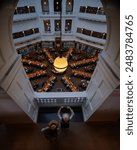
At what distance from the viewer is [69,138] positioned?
6.20 meters

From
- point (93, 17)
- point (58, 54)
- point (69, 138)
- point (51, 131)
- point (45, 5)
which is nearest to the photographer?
point (51, 131)

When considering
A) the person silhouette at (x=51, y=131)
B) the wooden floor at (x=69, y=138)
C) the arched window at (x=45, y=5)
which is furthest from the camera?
the arched window at (x=45, y=5)

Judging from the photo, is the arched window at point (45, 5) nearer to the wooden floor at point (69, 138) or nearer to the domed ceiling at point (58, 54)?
the domed ceiling at point (58, 54)

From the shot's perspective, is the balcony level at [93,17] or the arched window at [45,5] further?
the arched window at [45,5]

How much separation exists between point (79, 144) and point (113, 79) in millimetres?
2340

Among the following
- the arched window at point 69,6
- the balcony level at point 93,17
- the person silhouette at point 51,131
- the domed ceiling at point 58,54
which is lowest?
the domed ceiling at point 58,54

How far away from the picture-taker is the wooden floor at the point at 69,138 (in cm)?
591

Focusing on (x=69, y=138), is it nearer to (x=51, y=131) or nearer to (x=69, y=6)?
(x=51, y=131)

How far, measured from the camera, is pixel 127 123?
7.57 ft

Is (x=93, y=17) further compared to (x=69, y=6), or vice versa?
(x=69, y=6)

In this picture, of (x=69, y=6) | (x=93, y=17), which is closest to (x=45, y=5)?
(x=69, y=6)

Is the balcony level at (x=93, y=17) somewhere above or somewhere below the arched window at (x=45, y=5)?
below

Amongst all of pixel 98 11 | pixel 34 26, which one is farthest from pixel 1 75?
pixel 34 26

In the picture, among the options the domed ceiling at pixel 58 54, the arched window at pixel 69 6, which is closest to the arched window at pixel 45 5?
the domed ceiling at pixel 58 54
